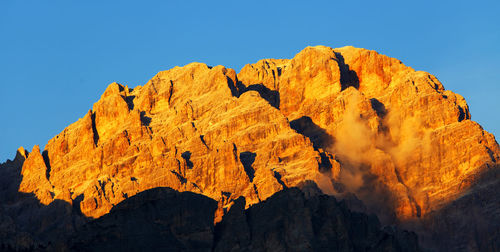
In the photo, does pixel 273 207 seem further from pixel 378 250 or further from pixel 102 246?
pixel 102 246

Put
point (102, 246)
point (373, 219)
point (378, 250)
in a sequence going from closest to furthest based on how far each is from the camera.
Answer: point (102, 246) < point (378, 250) < point (373, 219)

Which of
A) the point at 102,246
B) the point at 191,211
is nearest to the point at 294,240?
the point at 191,211

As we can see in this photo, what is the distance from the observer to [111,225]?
536 feet

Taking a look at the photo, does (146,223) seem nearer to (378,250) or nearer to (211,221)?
(211,221)

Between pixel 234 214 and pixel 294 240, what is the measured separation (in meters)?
12.3

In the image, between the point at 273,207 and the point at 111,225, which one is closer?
the point at 111,225

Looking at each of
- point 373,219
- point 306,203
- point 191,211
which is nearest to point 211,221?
point 191,211

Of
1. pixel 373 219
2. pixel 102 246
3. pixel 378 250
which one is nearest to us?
pixel 102 246

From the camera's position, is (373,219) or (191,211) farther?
(373,219)

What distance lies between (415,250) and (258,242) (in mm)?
28444

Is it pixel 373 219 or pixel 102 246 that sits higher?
pixel 373 219

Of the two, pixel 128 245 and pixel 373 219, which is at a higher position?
pixel 373 219

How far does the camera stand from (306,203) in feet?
578

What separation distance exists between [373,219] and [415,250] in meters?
→ 10.8
